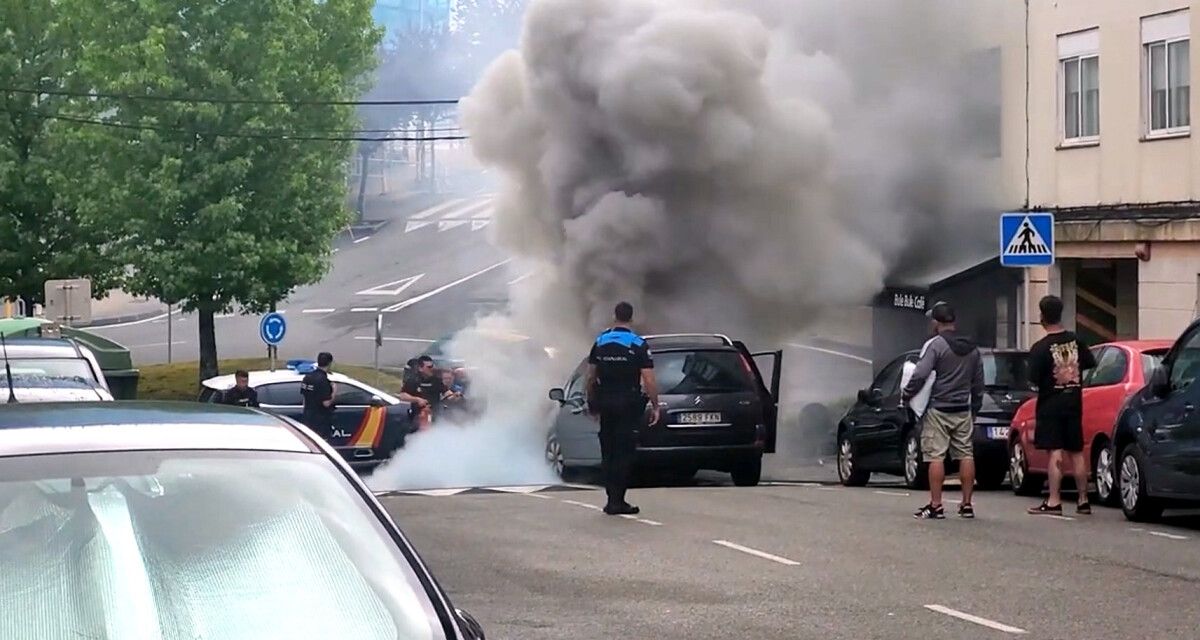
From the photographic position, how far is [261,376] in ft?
82.5

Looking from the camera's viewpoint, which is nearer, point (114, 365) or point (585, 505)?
point (585, 505)

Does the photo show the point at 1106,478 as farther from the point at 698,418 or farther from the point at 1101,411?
the point at 698,418

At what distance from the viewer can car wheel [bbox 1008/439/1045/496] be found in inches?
647

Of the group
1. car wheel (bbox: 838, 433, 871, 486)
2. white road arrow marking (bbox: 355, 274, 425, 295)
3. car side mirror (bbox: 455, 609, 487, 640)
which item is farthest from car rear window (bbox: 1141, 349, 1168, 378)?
white road arrow marking (bbox: 355, 274, 425, 295)

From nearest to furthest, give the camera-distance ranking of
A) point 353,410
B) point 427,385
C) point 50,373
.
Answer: point 50,373, point 353,410, point 427,385

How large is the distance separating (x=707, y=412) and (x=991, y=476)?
2.91m

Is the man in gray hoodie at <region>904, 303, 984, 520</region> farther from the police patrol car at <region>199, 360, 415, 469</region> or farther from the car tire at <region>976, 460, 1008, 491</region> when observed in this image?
the police patrol car at <region>199, 360, 415, 469</region>

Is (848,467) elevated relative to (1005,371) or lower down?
lower down

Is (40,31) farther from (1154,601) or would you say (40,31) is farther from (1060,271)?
(1154,601)

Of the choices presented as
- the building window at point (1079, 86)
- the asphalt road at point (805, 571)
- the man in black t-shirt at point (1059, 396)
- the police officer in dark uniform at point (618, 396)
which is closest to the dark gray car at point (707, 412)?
the asphalt road at point (805, 571)

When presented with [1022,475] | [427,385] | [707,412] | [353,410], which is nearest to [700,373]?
[707,412]

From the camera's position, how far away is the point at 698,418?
60.3 feet

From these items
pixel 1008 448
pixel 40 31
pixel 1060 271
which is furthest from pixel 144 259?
pixel 1008 448

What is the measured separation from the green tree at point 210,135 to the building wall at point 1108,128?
563 inches
